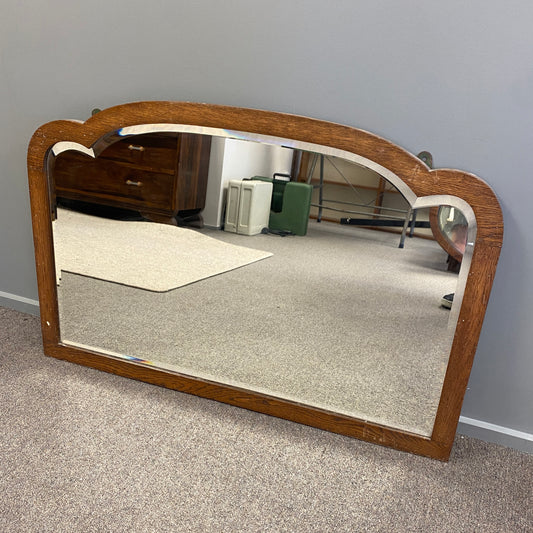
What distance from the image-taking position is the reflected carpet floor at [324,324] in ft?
4.33

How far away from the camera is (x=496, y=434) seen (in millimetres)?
1432

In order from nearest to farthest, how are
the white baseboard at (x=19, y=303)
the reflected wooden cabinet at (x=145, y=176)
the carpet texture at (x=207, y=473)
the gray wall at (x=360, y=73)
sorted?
the carpet texture at (x=207, y=473) → the gray wall at (x=360, y=73) → the reflected wooden cabinet at (x=145, y=176) → the white baseboard at (x=19, y=303)

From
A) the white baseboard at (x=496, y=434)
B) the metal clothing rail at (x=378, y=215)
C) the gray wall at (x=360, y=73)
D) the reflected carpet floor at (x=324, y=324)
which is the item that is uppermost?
the gray wall at (x=360, y=73)

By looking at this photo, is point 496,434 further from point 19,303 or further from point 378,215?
point 19,303

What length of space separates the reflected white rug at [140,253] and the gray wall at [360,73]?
0.35 m

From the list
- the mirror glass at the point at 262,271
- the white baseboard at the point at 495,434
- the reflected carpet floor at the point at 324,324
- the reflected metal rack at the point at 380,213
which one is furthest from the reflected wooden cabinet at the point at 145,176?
the white baseboard at the point at 495,434

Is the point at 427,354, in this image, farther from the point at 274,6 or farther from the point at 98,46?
the point at 98,46

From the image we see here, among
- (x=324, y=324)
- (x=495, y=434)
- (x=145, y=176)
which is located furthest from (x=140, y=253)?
(x=495, y=434)

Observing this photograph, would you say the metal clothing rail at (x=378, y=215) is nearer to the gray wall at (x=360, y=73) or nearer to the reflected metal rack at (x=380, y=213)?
the reflected metal rack at (x=380, y=213)

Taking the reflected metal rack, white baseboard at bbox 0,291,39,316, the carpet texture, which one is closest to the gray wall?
the reflected metal rack

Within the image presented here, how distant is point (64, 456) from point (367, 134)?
101 cm

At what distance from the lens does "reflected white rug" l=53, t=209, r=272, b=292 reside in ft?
4.74

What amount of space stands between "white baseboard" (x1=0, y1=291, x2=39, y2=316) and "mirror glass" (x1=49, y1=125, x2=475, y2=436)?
37 centimetres

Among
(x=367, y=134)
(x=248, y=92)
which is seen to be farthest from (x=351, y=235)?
(x=248, y=92)
